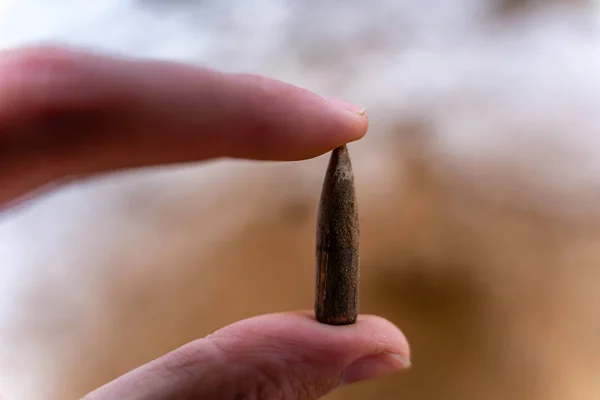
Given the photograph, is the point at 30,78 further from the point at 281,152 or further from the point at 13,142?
the point at 281,152

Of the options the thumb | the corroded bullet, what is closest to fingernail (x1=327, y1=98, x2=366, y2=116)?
the corroded bullet

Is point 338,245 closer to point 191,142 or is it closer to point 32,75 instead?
point 191,142

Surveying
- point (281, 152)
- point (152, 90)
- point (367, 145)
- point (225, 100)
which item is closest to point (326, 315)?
point (281, 152)

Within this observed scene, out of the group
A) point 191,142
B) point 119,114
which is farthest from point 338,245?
point 119,114

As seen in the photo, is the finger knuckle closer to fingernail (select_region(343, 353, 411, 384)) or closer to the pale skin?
the pale skin

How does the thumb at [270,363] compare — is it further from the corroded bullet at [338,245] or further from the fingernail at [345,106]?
the fingernail at [345,106]

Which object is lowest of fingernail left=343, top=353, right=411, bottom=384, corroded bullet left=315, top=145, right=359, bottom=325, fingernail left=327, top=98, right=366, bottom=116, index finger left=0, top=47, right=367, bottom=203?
fingernail left=343, top=353, right=411, bottom=384

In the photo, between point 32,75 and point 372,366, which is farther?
point 372,366
